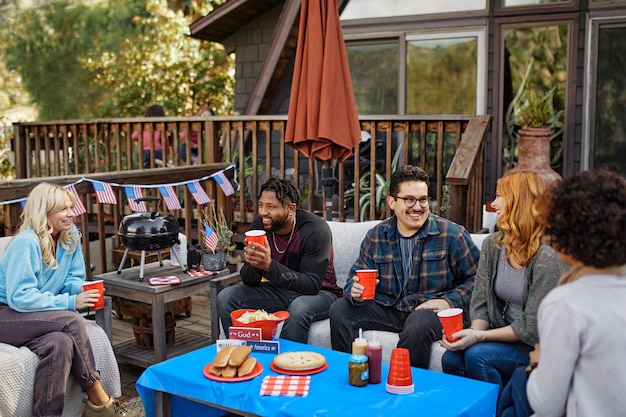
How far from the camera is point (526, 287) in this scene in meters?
3.30

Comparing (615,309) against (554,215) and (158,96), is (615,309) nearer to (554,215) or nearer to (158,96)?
(554,215)

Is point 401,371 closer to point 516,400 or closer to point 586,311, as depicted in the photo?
point 516,400

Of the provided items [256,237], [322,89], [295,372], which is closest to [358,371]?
[295,372]

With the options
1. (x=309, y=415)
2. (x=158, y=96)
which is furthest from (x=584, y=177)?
(x=158, y=96)

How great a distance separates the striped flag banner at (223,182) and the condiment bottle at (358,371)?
3.20 metres

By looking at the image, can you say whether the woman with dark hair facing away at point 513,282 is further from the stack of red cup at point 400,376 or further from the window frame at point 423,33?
the window frame at point 423,33

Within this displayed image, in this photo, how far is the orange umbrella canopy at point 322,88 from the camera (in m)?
4.89

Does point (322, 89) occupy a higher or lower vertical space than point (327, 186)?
higher

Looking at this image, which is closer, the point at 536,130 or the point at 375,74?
the point at 536,130

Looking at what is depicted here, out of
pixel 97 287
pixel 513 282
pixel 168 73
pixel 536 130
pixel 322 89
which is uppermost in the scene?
pixel 168 73

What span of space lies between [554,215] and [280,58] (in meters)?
6.82

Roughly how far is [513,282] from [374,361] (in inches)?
34.3

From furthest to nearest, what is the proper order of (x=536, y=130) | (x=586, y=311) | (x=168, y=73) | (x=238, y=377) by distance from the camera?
(x=168, y=73) → (x=536, y=130) → (x=238, y=377) → (x=586, y=311)

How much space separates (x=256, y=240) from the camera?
3.90 meters
